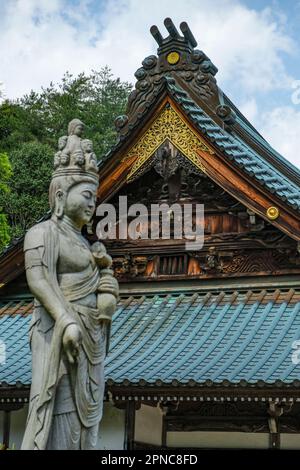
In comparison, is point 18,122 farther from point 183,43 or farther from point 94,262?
point 94,262

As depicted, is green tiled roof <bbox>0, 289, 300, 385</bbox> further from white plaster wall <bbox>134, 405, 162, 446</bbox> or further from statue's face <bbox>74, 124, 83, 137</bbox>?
statue's face <bbox>74, 124, 83, 137</bbox>

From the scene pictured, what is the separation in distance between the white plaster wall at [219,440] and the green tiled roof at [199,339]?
4.21 feet

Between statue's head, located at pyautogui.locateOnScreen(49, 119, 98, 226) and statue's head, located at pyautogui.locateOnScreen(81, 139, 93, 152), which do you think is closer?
statue's head, located at pyautogui.locateOnScreen(49, 119, 98, 226)

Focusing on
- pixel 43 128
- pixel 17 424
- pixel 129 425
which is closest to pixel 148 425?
pixel 129 425

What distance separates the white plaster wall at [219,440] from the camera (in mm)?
12781

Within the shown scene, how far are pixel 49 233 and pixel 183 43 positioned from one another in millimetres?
10549

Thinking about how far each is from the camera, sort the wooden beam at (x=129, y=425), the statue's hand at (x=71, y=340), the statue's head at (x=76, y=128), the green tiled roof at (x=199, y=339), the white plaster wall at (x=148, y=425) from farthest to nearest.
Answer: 1. the white plaster wall at (x=148, y=425)
2. the wooden beam at (x=129, y=425)
3. the green tiled roof at (x=199, y=339)
4. the statue's head at (x=76, y=128)
5. the statue's hand at (x=71, y=340)

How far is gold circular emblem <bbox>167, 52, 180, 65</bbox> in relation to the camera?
1594cm

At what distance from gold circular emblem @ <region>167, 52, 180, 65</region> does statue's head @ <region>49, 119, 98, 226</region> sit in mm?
9772

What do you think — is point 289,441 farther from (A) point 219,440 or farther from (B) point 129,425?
(B) point 129,425

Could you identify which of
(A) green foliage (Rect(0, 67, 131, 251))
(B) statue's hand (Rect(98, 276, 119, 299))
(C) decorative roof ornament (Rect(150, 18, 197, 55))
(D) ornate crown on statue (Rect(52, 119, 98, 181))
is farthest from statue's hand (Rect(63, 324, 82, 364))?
(A) green foliage (Rect(0, 67, 131, 251))

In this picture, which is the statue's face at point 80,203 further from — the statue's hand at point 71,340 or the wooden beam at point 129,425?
the wooden beam at point 129,425

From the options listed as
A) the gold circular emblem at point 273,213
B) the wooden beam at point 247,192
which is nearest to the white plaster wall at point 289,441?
the wooden beam at point 247,192

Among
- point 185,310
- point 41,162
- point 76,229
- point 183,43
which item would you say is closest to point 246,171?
point 185,310
